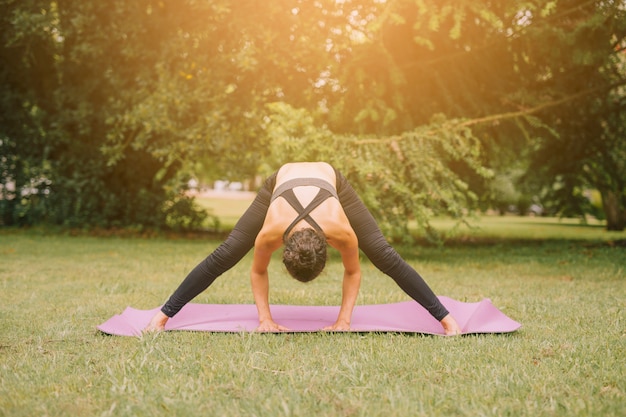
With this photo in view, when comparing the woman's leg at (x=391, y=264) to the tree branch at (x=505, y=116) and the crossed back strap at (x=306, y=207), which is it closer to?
the crossed back strap at (x=306, y=207)

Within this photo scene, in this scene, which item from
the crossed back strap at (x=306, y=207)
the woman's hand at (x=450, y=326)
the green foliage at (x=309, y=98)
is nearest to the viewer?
the crossed back strap at (x=306, y=207)

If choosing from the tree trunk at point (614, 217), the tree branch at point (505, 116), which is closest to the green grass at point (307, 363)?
the tree branch at point (505, 116)

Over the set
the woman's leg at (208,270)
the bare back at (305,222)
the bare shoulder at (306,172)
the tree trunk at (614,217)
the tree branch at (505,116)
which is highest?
the tree branch at (505,116)

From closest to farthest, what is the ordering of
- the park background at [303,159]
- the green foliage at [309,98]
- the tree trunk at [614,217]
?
the park background at [303,159], the green foliage at [309,98], the tree trunk at [614,217]

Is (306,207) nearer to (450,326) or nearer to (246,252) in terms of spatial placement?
(246,252)

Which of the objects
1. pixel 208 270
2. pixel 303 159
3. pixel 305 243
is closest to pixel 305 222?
pixel 305 243

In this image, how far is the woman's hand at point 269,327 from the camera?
14.0 ft

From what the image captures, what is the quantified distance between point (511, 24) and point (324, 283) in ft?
17.2

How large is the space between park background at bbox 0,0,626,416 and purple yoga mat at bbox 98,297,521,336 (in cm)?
24

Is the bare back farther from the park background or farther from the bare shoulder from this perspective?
the park background

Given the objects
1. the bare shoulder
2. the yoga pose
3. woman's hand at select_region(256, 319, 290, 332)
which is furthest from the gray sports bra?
woman's hand at select_region(256, 319, 290, 332)

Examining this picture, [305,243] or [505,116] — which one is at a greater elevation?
[505,116]

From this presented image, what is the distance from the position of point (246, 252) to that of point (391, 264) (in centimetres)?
101

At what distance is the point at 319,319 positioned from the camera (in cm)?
481
